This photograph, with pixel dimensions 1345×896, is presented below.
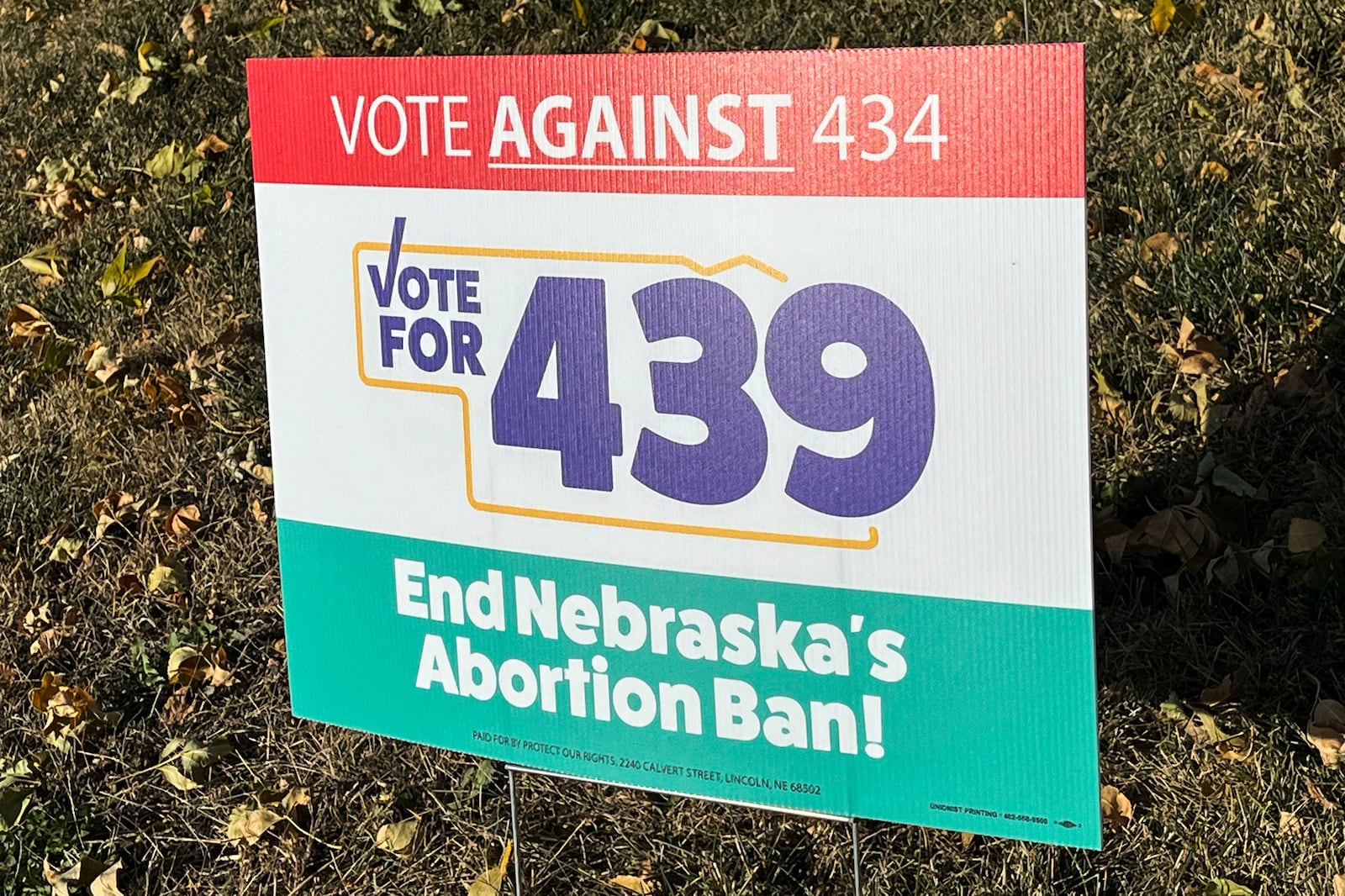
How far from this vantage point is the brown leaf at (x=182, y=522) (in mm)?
4023

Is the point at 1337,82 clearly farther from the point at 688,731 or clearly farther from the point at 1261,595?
the point at 688,731

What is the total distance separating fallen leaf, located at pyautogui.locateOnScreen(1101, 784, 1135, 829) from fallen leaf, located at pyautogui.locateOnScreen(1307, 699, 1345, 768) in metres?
0.34

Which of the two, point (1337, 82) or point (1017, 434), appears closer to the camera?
point (1017, 434)

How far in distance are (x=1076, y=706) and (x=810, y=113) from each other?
870 mm

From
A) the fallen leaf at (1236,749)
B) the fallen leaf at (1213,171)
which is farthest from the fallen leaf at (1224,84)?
the fallen leaf at (1236,749)

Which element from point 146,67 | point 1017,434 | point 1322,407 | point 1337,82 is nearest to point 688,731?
point 1017,434

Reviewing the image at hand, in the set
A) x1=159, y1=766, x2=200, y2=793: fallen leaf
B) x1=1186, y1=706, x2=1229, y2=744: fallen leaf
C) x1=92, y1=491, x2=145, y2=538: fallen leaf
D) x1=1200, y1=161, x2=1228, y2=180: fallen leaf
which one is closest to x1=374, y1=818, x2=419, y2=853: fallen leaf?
x1=159, y1=766, x2=200, y2=793: fallen leaf

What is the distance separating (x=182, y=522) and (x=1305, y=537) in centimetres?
254

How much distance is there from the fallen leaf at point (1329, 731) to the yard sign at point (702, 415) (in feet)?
2.93

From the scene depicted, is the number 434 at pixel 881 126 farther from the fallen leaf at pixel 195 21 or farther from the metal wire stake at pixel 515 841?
the fallen leaf at pixel 195 21

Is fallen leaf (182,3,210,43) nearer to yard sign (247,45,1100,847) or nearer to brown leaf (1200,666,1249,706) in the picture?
yard sign (247,45,1100,847)

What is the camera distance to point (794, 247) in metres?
2.26

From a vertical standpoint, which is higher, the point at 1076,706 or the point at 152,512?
the point at 1076,706

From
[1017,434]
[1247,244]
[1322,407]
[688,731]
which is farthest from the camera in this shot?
[1247,244]
